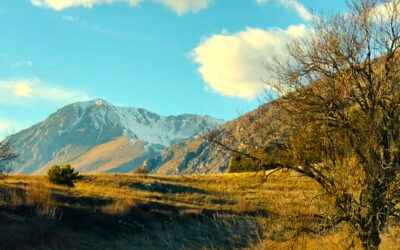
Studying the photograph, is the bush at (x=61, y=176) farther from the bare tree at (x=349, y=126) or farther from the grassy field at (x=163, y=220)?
the bare tree at (x=349, y=126)

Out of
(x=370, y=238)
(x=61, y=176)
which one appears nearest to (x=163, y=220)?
(x=61, y=176)

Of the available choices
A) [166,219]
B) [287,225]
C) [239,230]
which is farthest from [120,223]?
[287,225]

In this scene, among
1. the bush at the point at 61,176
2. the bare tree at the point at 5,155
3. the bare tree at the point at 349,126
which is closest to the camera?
the bare tree at the point at 349,126

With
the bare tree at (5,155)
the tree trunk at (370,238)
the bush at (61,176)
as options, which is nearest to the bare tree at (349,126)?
the tree trunk at (370,238)

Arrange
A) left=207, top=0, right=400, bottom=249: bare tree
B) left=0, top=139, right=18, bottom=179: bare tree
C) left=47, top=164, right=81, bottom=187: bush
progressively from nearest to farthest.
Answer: left=207, top=0, right=400, bottom=249: bare tree < left=0, top=139, right=18, bottom=179: bare tree < left=47, top=164, right=81, bottom=187: bush

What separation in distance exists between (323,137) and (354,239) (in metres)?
3.17

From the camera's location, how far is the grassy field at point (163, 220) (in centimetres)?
1254

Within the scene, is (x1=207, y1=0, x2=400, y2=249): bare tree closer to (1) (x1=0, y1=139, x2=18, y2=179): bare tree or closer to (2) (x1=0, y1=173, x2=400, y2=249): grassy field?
(2) (x1=0, y1=173, x2=400, y2=249): grassy field

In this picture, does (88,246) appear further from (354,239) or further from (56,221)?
(354,239)

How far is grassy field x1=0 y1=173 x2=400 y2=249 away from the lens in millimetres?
12539

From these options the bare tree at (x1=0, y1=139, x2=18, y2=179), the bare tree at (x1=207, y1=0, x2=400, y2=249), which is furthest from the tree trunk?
the bare tree at (x1=0, y1=139, x2=18, y2=179)

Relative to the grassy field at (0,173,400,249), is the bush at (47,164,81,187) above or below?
above

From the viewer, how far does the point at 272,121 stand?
1265cm

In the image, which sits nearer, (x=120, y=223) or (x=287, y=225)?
(x=287, y=225)
